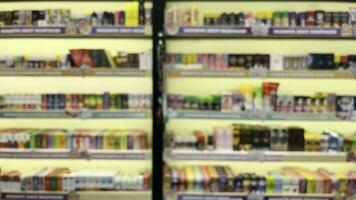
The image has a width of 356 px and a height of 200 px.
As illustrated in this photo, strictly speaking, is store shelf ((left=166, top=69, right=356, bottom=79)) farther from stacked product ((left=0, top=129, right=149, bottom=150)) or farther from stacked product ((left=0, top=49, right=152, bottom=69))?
stacked product ((left=0, top=129, right=149, bottom=150))

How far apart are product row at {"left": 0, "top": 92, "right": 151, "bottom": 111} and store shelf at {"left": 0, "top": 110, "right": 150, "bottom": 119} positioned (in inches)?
2.1

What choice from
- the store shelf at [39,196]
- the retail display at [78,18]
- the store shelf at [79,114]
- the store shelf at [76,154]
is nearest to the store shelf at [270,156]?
the store shelf at [76,154]

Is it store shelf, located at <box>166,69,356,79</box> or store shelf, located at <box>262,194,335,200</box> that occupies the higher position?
store shelf, located at <box>166,69,356,79</box>

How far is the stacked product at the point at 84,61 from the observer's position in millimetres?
3447

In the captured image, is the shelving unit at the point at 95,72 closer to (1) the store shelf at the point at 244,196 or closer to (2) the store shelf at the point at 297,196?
(1) the store shelf at the point at 244,196

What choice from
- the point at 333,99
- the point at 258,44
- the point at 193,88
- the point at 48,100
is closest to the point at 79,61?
the point at 48,100

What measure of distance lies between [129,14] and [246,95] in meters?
1.24

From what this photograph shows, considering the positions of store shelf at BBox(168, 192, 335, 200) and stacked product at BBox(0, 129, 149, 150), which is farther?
stacked product at BBox(0, 129, 149, 150)

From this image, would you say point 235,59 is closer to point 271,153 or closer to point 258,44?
point 258,44

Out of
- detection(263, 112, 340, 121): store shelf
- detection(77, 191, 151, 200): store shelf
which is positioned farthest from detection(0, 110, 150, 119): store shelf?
detection(263, 112, 340, 121): store shelf

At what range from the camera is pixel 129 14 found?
11.2ft

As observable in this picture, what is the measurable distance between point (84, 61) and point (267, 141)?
1744 millimetres

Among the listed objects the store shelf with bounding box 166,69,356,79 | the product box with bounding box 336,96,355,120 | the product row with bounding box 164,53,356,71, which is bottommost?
the product box with bounding box 336,96,355,120

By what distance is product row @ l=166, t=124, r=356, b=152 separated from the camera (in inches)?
135
